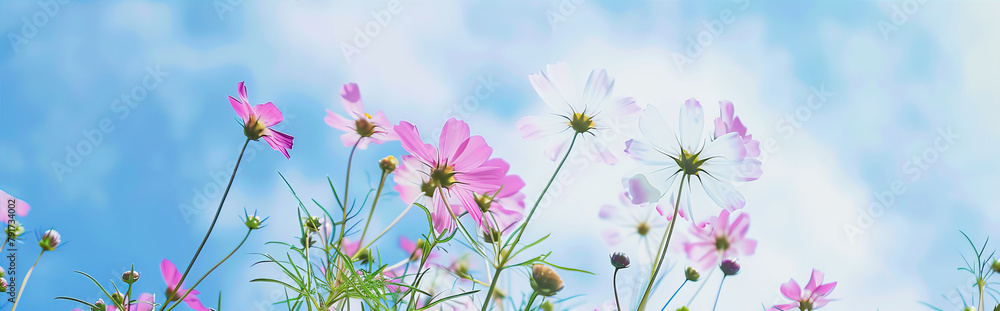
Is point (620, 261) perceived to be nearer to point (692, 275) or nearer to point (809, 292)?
point (692, 275)

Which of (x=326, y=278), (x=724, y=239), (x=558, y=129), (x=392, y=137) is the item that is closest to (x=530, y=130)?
(x=558, y=129)

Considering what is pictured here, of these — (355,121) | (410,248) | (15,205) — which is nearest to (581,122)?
(355,121)

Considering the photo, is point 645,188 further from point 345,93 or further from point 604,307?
point 345,93

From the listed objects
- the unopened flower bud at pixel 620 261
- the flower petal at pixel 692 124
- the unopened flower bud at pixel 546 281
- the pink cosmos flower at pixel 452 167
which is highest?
the flower petal at pixel 692 124

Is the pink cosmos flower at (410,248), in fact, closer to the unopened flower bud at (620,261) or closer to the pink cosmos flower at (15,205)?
the unopened flower bud at (620,261)

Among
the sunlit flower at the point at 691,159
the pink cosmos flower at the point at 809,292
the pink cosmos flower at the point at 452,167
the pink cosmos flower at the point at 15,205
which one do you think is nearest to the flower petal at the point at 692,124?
the sunlit flower at the point at 691,159

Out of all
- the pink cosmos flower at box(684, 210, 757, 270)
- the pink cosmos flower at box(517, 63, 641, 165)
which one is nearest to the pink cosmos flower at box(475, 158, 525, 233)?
the pink cosmos flower at box(517, 63, 641, 165)
